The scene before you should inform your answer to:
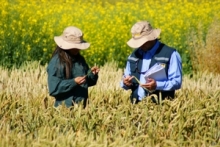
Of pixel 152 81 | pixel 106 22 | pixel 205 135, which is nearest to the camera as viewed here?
pixel 205 135

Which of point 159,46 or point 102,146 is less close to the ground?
point 159,46

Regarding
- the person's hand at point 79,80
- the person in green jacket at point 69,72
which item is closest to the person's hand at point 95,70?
the person in green jacket at point 69,72

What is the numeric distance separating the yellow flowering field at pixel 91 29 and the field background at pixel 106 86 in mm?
15

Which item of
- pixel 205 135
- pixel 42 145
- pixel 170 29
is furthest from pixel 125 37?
pixel 42 145

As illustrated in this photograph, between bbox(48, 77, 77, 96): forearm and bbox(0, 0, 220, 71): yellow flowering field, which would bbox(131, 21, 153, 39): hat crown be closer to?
bbox(48, 77, 77, 96): forearm

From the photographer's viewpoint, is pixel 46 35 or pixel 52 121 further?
pixel 46 35

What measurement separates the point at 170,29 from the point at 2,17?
8.91 feet

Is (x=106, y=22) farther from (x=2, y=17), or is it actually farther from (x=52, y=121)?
(x=52, y=121)

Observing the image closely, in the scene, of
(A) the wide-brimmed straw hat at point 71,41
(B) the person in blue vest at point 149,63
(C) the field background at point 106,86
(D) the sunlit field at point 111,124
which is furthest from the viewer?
(A) the wide-brimmed straw hat at point 71,41

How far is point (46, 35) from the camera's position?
13.0 m

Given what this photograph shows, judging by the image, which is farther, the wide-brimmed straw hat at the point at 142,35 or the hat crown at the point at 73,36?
the hat crown at the point at 73,36

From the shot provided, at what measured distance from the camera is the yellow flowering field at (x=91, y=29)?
1256 centimetres

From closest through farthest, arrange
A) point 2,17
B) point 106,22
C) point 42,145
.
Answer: point 42,145 → point 2,17 → point 106,22

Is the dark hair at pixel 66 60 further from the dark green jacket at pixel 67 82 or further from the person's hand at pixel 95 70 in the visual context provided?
the person's hand at pixel 95 70
